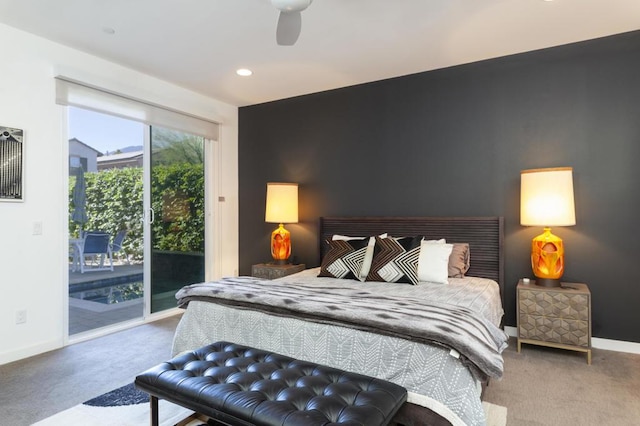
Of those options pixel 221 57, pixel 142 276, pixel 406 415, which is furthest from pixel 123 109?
pixel 406 415

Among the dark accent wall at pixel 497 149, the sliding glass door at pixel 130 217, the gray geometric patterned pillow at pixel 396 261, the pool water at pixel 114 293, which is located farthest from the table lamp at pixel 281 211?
the pool water at pixel 114 293

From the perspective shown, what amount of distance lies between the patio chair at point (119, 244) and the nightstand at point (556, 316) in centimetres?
392

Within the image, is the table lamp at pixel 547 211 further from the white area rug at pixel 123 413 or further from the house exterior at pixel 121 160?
the house exterior at pixel 121 160

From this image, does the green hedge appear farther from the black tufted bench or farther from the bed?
the black tufted bench

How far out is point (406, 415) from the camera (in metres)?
1.75

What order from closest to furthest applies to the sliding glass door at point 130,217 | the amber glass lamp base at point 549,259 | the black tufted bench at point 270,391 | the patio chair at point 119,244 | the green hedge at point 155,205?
→ the black tufted bench at point 270,391 < the amber glass lamp base at point 549,259 < the sliding glass door at point 130,217 < the green hedge at point 155,205 < the patio chair at point 119,244

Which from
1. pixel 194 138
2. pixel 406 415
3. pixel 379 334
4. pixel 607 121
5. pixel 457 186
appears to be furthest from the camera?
pixel 194 138

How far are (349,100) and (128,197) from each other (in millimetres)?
2736

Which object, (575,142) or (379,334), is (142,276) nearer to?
(379,334)

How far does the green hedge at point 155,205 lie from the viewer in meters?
3.80

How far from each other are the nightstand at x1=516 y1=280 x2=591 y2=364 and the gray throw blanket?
3.62 ft

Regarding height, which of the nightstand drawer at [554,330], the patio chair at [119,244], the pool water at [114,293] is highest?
the patio chair at [119,244]

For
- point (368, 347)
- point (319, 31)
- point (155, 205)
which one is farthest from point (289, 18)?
point (155, 205)

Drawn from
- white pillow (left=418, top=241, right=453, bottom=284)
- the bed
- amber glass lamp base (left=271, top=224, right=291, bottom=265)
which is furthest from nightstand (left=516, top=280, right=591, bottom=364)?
amber glass lamp base (left=271, top=224, right=291, bottom=265)
